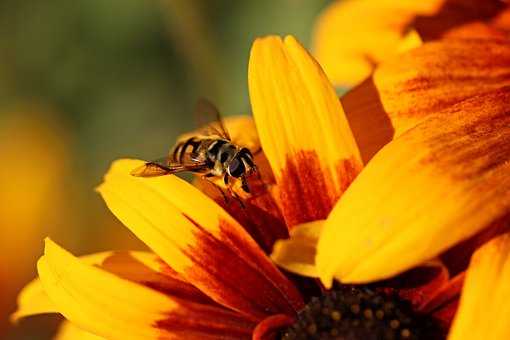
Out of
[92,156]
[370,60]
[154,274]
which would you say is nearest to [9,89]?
[92,156]

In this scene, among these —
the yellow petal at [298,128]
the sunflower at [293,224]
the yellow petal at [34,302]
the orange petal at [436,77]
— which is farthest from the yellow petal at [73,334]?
the orange petal at [436,77]

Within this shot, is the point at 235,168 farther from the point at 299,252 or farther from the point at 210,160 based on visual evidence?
the point at 299,252

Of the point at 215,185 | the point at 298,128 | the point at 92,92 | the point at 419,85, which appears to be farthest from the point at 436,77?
the point at 92,92

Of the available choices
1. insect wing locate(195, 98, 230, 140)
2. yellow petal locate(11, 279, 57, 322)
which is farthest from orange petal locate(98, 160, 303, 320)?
insect wing locate(195, 98, 230, 140)

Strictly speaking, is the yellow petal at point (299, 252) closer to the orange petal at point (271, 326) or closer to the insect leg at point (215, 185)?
the orange petal at point (271, 326)

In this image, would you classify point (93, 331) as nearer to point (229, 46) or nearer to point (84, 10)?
point (229, 46)
